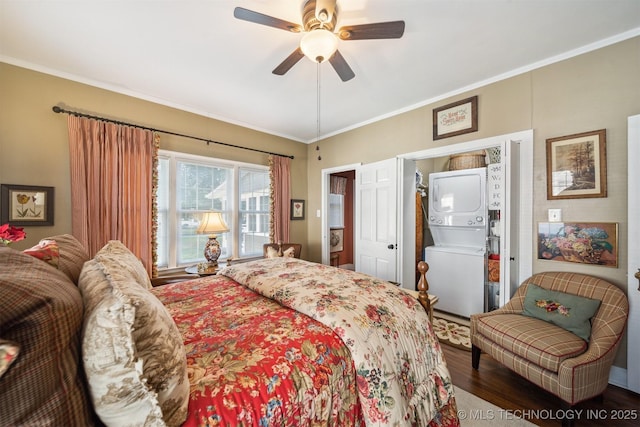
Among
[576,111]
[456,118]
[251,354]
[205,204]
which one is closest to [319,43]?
[251,354]

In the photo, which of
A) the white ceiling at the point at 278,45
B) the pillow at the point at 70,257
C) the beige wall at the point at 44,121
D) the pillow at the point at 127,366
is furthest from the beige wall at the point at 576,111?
the beige wall at the point at 44,121

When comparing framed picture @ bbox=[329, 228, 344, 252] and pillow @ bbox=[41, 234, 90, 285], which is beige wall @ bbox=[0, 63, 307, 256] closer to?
pillow @ bbox=[41, 234, 90, 285]

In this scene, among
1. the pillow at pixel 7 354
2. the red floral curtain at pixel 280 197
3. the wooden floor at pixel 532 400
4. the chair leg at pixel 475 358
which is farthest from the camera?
the red floral curtain at pixel 280 197

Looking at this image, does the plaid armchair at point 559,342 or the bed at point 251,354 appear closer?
the bed at point 251,354

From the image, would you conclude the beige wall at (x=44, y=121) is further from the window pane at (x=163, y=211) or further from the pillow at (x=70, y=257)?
the pillow at (x=70, y=257)

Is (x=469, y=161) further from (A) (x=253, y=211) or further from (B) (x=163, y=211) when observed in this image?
(B) (x=163, y=211)

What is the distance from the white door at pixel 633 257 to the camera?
1856mm

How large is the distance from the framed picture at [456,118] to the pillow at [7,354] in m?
3.45

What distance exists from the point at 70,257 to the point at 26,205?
1978 mm

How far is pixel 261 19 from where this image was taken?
1.52 m

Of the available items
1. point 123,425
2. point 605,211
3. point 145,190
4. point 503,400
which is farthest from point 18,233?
point 605,211

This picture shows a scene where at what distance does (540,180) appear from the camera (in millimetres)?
2348

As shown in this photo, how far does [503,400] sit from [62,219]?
4.28 m

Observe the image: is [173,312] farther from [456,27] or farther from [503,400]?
[456,27]
